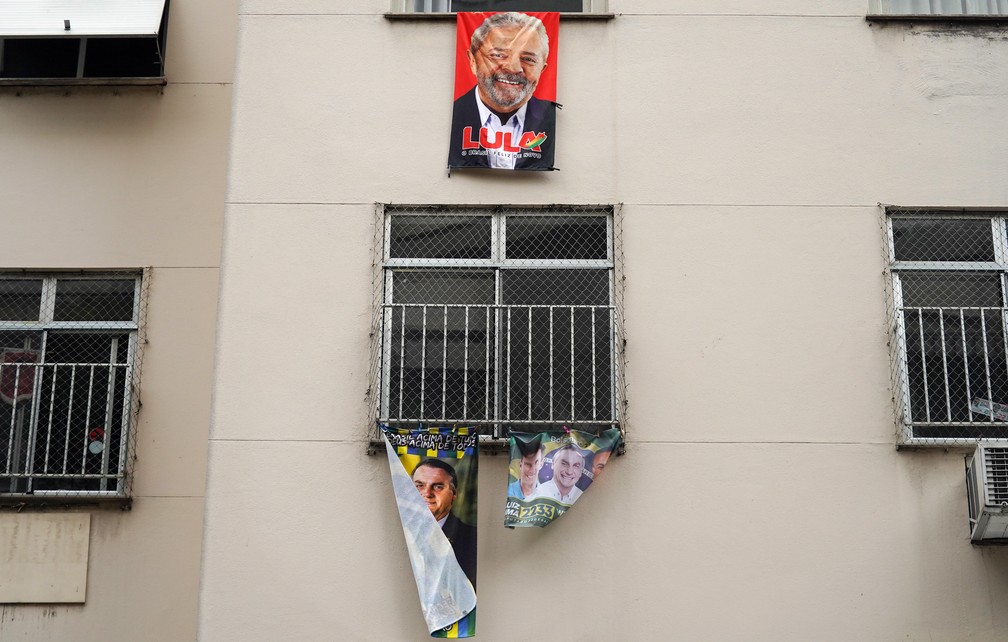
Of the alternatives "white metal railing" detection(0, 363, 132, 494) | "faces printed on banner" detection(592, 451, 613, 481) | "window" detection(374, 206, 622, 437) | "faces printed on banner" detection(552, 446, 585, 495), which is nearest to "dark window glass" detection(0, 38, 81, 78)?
"white metal railing" detection(0, 363, 132, 494)

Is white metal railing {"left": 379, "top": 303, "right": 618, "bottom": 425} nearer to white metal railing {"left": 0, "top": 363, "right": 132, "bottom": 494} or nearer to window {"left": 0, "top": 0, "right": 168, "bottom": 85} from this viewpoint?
white metal railing {"left": 0, "top": 363, "right": 132, "bottom": 494}

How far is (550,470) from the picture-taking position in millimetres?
7938

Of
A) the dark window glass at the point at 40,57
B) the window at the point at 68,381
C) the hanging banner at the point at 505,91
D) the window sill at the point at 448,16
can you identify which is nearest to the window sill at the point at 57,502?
the window at the point at 68,381

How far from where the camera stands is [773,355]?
27.2 ft

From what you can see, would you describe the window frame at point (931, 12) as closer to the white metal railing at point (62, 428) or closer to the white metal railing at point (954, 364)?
the white metal railing at point (954, 364)

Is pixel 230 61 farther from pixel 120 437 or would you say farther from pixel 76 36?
pixel 120 437

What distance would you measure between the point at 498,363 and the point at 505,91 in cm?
213

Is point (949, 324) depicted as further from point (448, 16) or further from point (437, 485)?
point (448, 16)

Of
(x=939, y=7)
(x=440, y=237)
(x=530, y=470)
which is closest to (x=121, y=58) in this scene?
(x=440, y=237)

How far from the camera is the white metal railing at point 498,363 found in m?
8.30

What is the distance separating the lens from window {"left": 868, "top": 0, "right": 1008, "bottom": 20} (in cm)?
908

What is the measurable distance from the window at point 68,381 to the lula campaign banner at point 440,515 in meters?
2.30

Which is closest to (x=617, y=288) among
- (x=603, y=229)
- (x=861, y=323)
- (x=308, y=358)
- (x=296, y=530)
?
(x=603, y=229)

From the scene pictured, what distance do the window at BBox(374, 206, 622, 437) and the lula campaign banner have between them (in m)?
0.25
